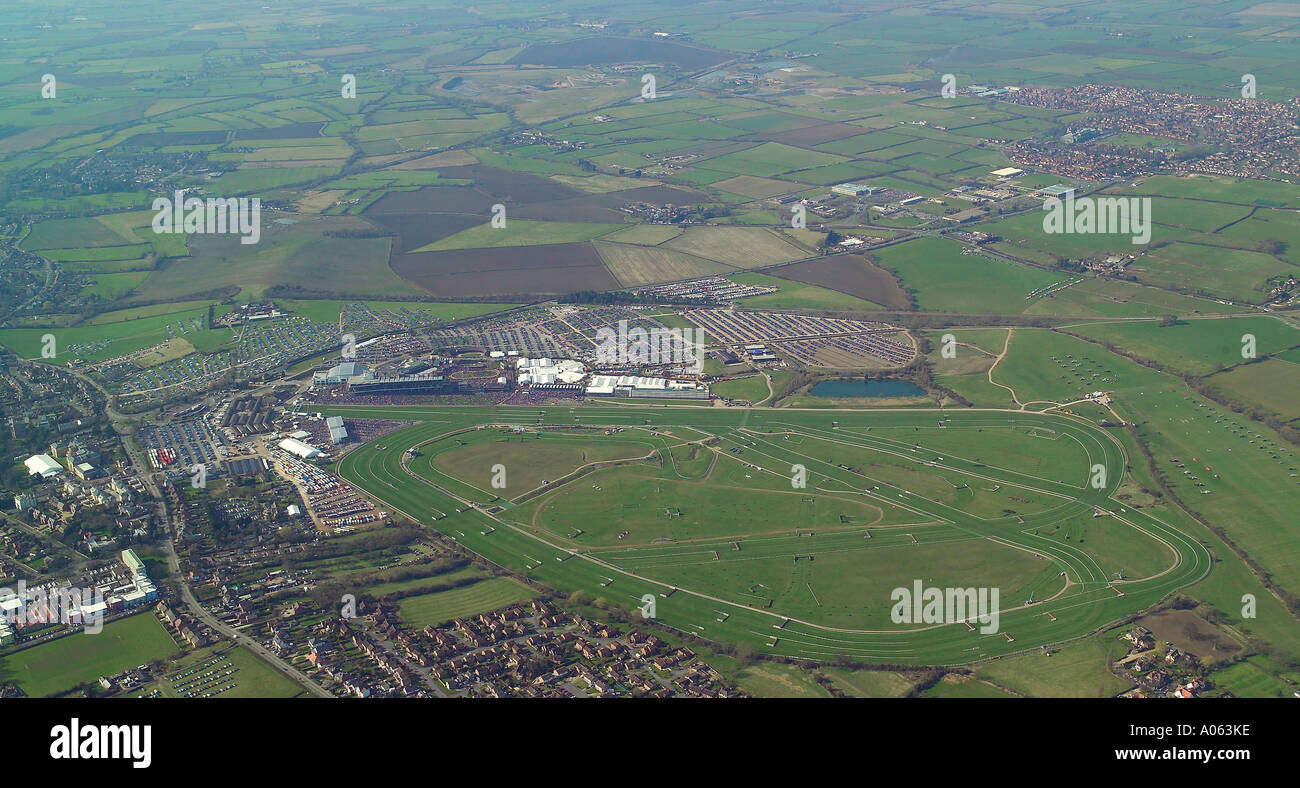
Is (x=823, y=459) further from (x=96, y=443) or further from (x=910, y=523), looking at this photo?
(x=96, y=443)

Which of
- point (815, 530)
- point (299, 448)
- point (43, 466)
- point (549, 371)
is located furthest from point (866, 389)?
point (43, 466)

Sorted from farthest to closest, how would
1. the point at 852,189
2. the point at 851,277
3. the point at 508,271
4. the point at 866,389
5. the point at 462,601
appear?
the point at 852,189 → the point at 508,271 → the point at 851,277 → the point at 866,389 → the point at 462,601

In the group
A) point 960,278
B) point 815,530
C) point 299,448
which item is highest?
point 960,278

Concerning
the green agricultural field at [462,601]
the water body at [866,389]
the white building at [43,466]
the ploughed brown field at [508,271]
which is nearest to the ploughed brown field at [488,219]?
the ploughed brown field at [508,271]

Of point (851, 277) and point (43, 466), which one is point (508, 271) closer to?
point (851, 277)

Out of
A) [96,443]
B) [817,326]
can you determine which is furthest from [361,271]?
[817,326]

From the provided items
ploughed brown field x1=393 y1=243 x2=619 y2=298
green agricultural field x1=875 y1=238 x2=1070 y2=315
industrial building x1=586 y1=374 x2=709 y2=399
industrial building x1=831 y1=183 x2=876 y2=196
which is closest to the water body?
industrial building x1=586 y1=374 x2=709 y2=399

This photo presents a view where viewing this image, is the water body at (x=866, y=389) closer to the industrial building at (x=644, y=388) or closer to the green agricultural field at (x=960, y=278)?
the industrial building at (x=644, y=388)

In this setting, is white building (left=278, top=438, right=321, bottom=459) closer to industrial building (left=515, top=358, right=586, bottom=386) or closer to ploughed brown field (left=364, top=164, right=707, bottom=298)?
industrial building (left=515, top=358, right=586, bottom=386)

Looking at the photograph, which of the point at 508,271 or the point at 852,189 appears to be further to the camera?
the point at 852,189
